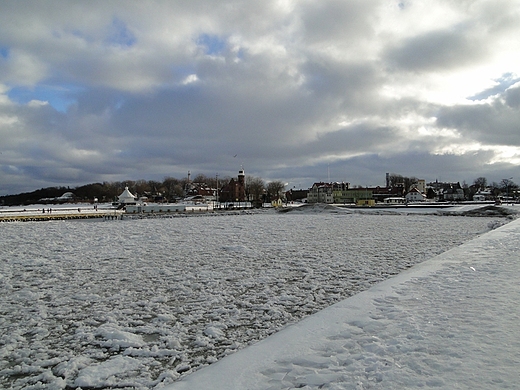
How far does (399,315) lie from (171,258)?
9.67 meters

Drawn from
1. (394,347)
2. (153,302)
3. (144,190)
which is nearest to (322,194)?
(144,190)

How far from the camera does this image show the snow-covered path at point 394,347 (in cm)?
418

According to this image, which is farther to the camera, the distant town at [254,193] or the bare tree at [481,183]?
the bare tree at [481,183]

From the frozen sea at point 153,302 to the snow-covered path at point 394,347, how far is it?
25.7 inches

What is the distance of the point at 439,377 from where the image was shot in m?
4.11

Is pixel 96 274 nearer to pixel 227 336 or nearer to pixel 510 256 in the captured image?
pixel 227 336

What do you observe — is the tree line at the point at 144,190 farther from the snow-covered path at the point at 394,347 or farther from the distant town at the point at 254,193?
the snow-covered path at the point at 394,347

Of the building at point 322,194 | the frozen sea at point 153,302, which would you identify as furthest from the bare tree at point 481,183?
the frozen sea at point 153,302

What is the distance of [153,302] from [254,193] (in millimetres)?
105414

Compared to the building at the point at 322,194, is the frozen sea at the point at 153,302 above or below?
below

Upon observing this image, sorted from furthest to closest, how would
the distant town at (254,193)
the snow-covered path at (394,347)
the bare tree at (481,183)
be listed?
the bare tree at (481,183) < the distant town at (254,193) < the snow-covered path at (394,347)

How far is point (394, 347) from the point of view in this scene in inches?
197

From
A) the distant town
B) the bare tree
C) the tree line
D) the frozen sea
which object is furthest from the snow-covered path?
the bare tree

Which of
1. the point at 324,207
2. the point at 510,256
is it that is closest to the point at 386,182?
the point at 324,207
